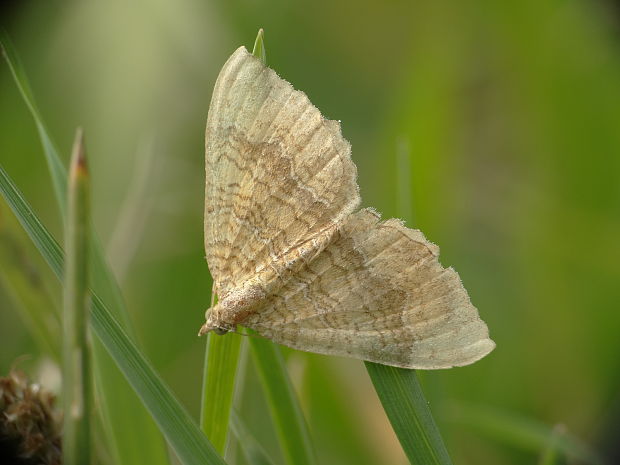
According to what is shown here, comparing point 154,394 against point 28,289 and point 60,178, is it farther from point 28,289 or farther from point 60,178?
point 28,289

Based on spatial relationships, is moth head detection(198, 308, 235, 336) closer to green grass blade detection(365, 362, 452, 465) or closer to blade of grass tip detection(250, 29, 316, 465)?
blade of grass tip detection(250, 29, 316, 465)

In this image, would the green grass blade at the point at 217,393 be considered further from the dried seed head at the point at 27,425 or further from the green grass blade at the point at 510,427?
the green grass blade at the point at 510,427

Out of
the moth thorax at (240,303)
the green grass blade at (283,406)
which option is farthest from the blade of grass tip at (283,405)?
the moth thorax at (240,303)

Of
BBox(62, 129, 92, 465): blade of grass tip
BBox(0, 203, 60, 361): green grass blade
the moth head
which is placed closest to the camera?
BBox(62, 129, 92, 465): blade of grass tip

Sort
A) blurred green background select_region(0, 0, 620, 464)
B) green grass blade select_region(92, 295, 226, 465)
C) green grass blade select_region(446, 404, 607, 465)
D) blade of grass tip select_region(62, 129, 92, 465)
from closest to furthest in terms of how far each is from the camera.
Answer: blade of grass tip select_region(62, 129, 92, 465), green grass blade select_region(92, 295, 226, 465), green grass blade select_region(446, 404, 607, 465), blurred green background select_region(0, 0, 620, 464)

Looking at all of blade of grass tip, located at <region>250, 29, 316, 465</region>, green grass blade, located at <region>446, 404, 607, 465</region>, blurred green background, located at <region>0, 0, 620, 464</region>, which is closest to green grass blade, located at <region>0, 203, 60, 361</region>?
blurred green background, located at <region>0, 0, 620, 464</region>

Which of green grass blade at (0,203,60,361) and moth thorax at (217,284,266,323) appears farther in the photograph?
green grass blade at (0,203,60,361)

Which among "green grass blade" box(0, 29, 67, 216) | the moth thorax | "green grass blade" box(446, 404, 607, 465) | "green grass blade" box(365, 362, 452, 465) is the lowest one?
"green grass blade" box(446, 404, 607, 465)

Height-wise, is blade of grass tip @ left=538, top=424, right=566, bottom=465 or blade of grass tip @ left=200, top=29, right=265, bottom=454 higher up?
blade of grass tip @ left=200, top=29, right=265, bottom=454
